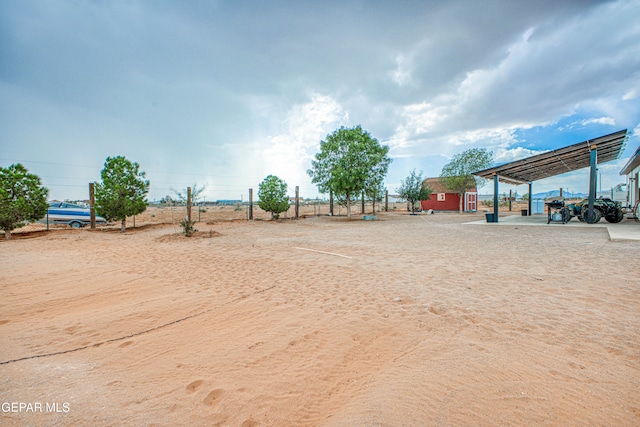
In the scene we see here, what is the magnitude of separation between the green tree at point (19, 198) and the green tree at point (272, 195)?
35.5 feet

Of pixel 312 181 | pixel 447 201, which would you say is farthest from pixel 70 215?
pixel 447 201

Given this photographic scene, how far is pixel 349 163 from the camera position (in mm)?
21797

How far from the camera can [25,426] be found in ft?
6.63

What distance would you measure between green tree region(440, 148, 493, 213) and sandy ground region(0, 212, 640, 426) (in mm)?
26520

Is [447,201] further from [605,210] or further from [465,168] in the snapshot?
[605,210]

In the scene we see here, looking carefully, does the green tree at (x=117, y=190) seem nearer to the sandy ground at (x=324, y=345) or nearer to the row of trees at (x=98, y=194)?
the row of trees at (x=98, y=194)

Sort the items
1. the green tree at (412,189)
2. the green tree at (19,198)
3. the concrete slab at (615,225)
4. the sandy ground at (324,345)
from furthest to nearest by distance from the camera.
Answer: the green tree at (412,189), the green tree at (19,198), the concrete slab at (615,225), the sandy ground at (324,345)

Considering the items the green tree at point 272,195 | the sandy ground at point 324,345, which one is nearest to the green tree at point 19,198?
the sandy ground at point 324,345

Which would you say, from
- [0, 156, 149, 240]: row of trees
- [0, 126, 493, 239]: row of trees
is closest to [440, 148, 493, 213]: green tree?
[0, 126, 493, 239]: row of trees

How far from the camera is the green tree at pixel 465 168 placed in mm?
31172

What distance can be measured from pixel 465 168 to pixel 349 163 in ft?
56.6

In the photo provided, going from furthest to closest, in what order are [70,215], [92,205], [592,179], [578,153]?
[578,153] → [70,215] → [92,205] → [592,179]

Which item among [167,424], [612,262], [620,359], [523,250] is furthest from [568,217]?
[167,424]

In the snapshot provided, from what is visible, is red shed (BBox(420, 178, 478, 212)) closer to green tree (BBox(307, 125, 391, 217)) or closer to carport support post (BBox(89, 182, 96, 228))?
green tree (BBox(307, 125, 391, 217))
